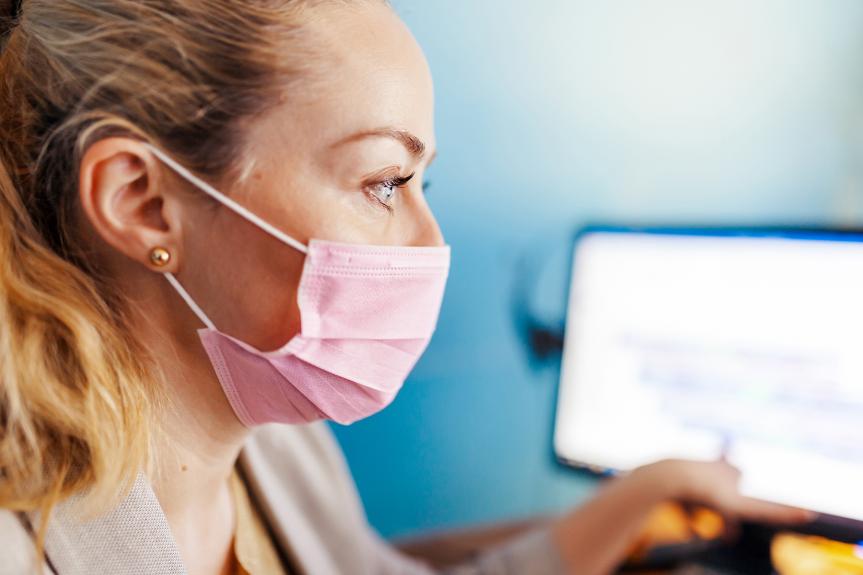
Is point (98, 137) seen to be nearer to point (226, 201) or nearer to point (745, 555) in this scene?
point (226, 201)

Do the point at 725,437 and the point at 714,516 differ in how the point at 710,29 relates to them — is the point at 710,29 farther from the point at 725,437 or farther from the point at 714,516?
the point at 714,516

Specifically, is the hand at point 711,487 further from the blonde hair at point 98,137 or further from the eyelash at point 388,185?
the blonde hair at point 98,137

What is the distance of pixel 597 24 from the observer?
996 mm

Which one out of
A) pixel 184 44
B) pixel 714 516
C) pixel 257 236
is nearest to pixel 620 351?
pixel 714 516

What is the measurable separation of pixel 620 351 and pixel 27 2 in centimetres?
82

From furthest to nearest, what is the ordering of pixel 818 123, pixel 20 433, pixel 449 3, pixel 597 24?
pixel 818 123 < pixel 597 24 < pixel 449 3 < pixel 20 433

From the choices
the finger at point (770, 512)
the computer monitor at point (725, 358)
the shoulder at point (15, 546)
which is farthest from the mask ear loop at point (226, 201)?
the finger at point (770, 512)

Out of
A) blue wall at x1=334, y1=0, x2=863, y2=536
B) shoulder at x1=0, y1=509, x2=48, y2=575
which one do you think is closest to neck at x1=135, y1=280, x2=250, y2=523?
shoulder at x1=0, y1=509, x2=48, y2=575

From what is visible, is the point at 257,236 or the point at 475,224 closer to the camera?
the point at 257,236

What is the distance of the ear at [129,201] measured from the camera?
577mm

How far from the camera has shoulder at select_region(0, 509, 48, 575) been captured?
1.76 ft

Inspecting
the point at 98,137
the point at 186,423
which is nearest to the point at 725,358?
the point at 186,423

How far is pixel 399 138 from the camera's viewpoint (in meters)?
0.62

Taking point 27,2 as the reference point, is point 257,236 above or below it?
below
